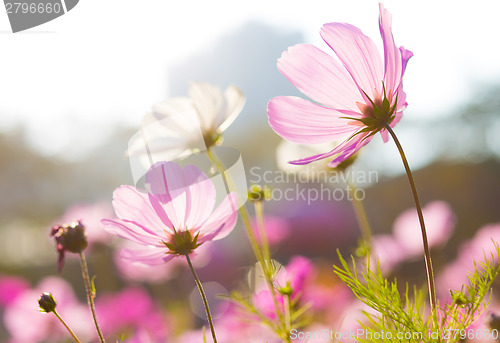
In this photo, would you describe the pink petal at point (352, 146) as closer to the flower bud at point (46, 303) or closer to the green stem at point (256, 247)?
the green stem at point (256, 247)

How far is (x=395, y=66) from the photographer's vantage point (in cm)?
38

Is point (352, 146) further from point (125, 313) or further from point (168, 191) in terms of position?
point (125, 313)

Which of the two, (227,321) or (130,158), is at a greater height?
(130,158)

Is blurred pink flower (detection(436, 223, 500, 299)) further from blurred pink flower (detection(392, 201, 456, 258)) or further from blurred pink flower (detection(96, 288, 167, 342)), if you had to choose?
blurred pink flower (detection(96, 288, 167, 342))

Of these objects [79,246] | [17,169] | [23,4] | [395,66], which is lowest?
[17,169]

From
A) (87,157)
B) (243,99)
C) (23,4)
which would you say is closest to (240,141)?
(87,157)

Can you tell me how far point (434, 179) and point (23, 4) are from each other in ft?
8.16

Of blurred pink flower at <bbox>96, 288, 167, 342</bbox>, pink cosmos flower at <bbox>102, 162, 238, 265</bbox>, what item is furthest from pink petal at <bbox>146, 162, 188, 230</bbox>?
blurred pink flower at <bbox>96, 288, 167, 342</bbox>

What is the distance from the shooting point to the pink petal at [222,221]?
0.41 meters

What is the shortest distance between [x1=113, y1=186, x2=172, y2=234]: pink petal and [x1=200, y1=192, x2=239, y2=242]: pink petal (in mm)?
36

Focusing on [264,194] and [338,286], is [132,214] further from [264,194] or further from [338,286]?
[338,286]

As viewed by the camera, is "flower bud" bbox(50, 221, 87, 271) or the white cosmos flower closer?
"flower bud" bbox(50, 221, 87, 271)

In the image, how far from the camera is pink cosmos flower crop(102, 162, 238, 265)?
1.31ft

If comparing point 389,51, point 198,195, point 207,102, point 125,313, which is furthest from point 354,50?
point 125,313
